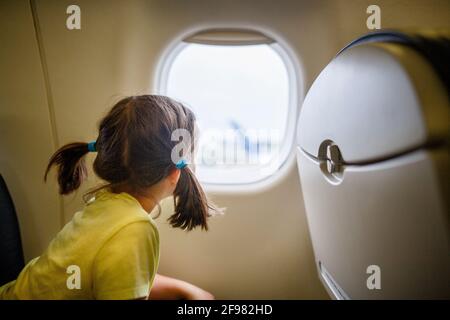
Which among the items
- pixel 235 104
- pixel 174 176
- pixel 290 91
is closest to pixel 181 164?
pixel 174 176

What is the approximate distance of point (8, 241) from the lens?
0.98m

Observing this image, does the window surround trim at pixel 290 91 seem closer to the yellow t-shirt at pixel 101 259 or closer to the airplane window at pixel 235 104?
the airplane window at pixel 235 104

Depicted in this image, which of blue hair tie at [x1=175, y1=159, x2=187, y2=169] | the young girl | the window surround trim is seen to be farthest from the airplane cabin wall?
blue hair tie at [x1=175, y1=159, x2=187, y2=169]

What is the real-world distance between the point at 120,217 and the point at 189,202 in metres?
0.28

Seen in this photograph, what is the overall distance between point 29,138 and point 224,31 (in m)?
0.83

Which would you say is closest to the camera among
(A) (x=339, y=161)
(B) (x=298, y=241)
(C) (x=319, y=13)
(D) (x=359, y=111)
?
(D) (x=359, y=111)

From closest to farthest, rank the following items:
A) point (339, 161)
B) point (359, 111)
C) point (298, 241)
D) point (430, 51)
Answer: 1. point (430, 51)
2. point (359, 111)
3. point (339, 161)
4. point (298, 241)

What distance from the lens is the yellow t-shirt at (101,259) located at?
2.16 feet

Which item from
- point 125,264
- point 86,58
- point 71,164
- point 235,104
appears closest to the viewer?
point 125,264

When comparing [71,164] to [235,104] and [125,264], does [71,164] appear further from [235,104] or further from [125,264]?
[235,104]

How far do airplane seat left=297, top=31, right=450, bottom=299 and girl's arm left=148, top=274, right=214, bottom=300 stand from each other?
59 cm
